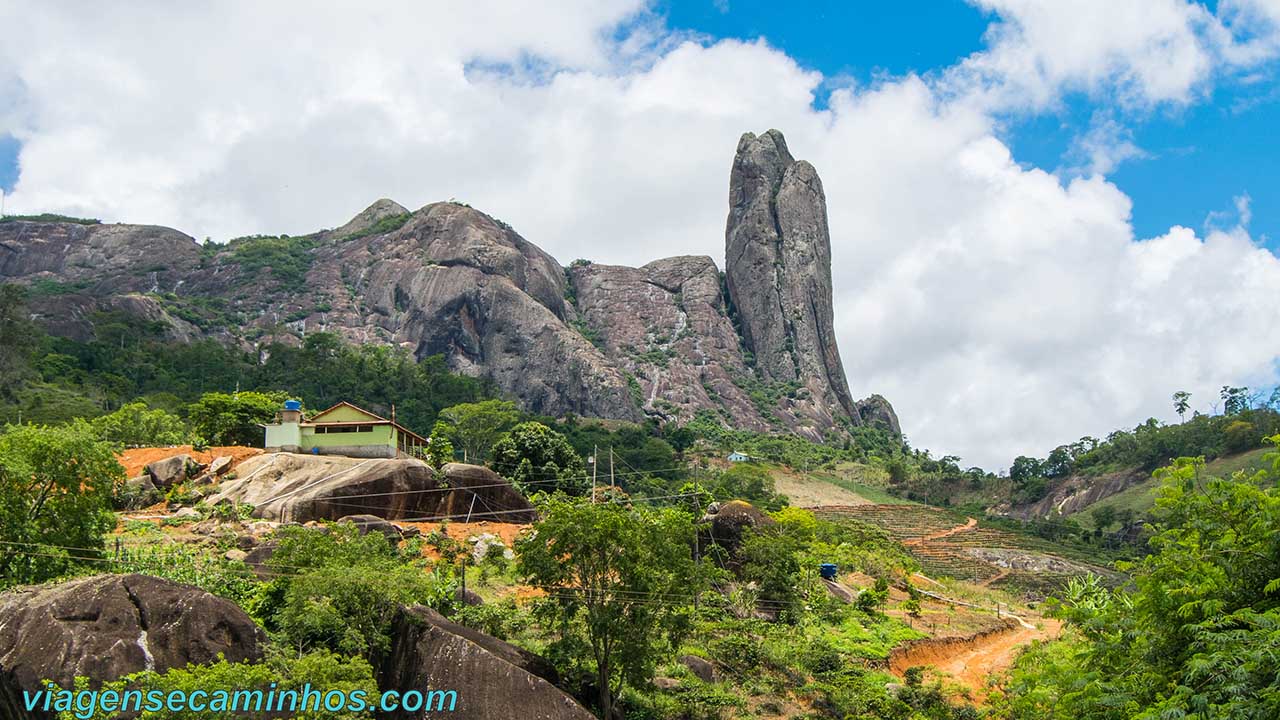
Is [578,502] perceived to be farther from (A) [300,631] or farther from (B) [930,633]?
(B) [930,633]

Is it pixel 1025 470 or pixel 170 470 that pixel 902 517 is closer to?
pixel 1025 470

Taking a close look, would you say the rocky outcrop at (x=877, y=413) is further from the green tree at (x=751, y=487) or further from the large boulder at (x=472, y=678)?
the large boulder at (x=472, y=678)

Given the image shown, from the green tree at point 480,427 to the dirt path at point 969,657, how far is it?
3869 cm

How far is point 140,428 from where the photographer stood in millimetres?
48719

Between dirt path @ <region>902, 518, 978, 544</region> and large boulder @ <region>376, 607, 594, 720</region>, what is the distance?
1695 inches

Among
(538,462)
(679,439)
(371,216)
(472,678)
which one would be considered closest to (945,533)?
(679,439)

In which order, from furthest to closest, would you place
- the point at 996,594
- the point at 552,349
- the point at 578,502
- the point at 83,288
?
the point at 83,288, the point at 552,349, the point at 996,594, the point at 578,502

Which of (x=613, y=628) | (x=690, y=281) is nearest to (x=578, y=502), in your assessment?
(x=613, y=628)

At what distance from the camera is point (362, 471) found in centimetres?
3547

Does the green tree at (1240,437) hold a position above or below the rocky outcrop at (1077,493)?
above

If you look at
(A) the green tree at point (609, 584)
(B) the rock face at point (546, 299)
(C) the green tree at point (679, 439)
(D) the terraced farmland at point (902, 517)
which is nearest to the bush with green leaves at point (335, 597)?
(A) the green tree at point (609, 584)

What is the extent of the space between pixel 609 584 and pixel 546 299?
108 m

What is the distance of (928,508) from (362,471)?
55708 mm

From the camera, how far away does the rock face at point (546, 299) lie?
114 m
